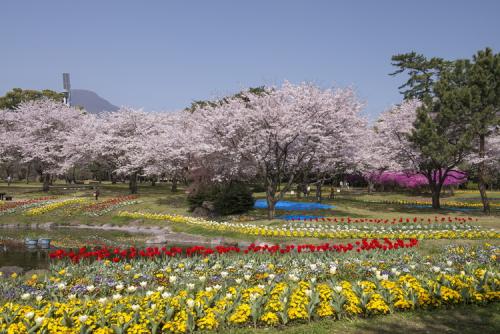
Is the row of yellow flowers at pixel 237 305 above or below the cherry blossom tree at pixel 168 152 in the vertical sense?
below

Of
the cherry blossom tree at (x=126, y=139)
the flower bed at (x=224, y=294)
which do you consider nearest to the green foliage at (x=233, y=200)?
the cherry blossom tree at (x=126, y=139)

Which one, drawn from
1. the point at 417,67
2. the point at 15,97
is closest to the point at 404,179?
the point at 417,67

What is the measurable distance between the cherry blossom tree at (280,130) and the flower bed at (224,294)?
47.0 feet

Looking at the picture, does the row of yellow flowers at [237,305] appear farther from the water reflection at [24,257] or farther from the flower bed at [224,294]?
the water reflection at [24,257]

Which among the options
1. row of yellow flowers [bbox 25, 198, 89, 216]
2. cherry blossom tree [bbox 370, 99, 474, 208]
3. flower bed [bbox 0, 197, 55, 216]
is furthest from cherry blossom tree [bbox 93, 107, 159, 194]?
cherry blossom tree [bbox 370, 99, 474, 208]

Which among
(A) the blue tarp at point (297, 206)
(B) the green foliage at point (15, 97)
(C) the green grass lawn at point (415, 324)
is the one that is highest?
(B) the green foliage at point (15, 97)

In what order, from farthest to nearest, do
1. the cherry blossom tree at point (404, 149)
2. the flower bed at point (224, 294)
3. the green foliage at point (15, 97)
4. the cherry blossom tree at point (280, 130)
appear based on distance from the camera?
1. the green foliage at point (15, 97)
2. the cherry blossom tree at point (404, 149)
3. the cherry blossom tree at point (280, 130)
4. the flower bed at point (224, 294)

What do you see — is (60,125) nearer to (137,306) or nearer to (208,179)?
(208,179)

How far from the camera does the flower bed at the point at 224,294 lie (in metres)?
8.22

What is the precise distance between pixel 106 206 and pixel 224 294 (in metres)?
28.1

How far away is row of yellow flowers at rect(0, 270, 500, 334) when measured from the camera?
8047mm

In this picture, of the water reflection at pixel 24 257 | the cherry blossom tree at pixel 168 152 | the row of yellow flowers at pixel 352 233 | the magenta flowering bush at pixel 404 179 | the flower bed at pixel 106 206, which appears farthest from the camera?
the magenta flowering bush at pixel 404 179

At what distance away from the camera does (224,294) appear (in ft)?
31.0

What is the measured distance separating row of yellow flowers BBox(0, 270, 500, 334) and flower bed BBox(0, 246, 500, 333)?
0.06ft
